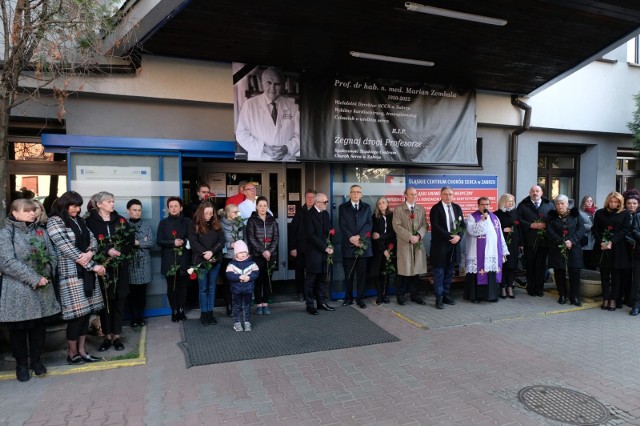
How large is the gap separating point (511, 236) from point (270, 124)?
15.2ft

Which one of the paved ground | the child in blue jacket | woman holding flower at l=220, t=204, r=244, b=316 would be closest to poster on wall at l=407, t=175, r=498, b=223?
the paved ground

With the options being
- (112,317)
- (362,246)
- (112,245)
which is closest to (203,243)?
(112,245)

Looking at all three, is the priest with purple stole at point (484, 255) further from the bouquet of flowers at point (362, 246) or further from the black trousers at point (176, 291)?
the black trousers at point (176, 291)

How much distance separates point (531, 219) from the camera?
301 inches

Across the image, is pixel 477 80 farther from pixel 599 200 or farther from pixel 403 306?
pixel 599 200

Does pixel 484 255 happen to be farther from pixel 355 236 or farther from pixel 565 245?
pixel 355 236

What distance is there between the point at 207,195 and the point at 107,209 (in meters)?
1.61

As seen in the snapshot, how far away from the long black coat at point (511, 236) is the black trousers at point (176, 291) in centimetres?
542

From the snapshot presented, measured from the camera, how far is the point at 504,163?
9.36m

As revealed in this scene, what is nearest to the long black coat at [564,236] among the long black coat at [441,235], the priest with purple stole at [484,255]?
the priest with purple stole at [484,255]

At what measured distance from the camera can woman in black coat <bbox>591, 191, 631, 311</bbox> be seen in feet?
21.9

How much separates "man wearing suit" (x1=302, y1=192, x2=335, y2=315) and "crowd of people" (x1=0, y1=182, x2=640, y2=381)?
2 centimetres

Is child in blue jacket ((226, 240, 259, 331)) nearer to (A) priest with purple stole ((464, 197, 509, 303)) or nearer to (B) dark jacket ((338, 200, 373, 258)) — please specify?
(B) dark jacket ((338, 200, 373, 258))

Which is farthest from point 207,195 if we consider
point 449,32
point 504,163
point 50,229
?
point 504,163
